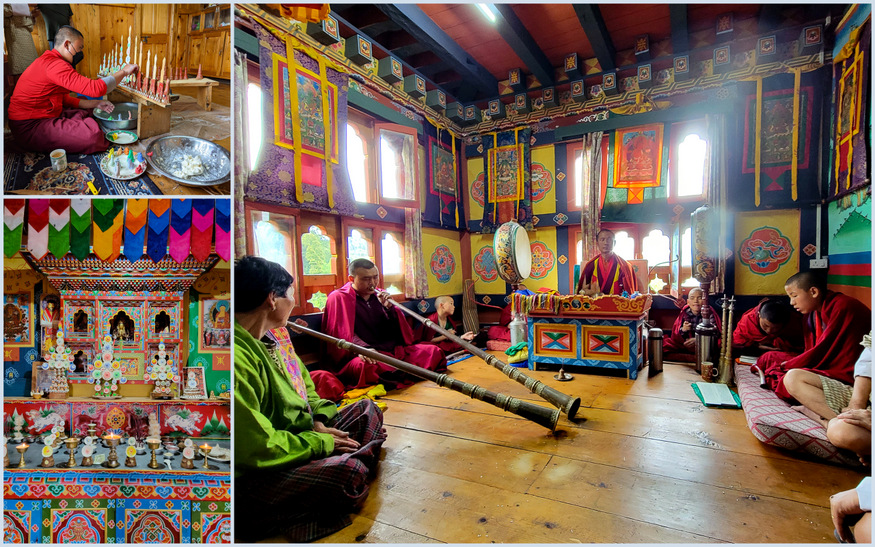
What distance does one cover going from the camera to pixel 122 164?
3.97ft

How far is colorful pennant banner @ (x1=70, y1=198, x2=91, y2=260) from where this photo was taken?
1.33 m

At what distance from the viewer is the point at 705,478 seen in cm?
191

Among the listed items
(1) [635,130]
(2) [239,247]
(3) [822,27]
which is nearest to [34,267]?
(2) [239,247]

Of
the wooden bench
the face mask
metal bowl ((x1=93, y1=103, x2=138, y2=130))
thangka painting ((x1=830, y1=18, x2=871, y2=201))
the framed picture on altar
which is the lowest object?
the framed picture on altar

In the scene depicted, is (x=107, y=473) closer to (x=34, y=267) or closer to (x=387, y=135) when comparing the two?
(x=34, y=267)

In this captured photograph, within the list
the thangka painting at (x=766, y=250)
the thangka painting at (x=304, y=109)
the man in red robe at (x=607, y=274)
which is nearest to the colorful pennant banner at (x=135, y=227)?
the thangka painting at (x=304, y=109)

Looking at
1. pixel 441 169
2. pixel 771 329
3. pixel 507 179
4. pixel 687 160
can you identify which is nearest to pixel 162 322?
pixel 771 329

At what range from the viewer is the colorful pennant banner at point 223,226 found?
140cm

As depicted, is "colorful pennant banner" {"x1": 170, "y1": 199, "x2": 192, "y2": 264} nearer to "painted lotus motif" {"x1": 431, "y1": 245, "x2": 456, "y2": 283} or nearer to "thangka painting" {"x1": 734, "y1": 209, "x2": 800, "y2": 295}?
"painted lotus motif" {"x1": 431, "y1": 245, "x2": 456, "y2": 283}

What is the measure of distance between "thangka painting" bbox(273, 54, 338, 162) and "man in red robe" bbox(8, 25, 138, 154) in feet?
9.12

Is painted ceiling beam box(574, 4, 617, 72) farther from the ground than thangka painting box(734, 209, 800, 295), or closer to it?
farther from the ground

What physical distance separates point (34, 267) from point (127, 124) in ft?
2.05

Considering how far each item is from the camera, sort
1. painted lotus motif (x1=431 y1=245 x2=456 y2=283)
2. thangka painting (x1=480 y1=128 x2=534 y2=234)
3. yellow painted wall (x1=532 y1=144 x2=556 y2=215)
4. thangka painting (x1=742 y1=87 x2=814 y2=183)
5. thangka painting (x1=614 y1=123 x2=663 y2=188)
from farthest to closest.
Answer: thangka painting (x1=480 y1=128 x2=534 y2=234), yellow painted wall (x1=532 y1=144 x2=556 y2=215), painted lotus motif (x1=431 y1=245 x2=456 y2=283), thangka painting (x1=614 y1=123 x2=663 y2=188), thangka painting (x1=742 y1=87 x2=814 y2=183)

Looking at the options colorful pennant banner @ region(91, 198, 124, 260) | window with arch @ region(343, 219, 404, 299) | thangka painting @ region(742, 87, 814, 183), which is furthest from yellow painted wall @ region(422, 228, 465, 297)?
colorful pennant banner @ region(91, 198, 124, 260)
